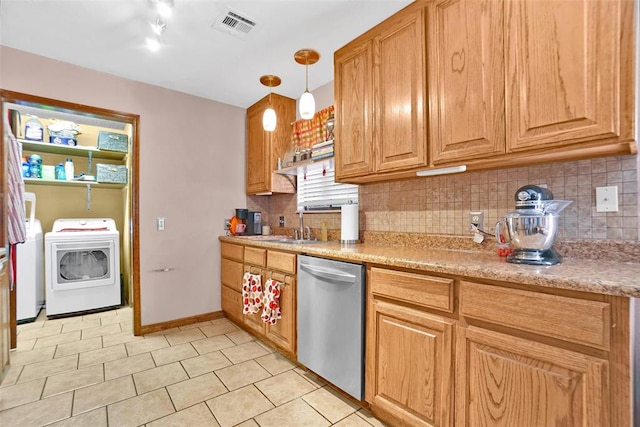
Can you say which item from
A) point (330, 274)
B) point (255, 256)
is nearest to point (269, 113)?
point (255, 256)

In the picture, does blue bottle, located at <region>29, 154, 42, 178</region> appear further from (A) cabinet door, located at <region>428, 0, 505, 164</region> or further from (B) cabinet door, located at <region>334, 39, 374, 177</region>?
(A) cabinet door, located at <region>428, 0, 505, 164</region>

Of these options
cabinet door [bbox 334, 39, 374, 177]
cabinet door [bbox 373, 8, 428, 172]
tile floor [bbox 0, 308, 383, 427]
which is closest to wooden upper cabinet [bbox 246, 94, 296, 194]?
cabinet door [bbox 334, 39, 374, 177]

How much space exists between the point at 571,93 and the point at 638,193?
569 millimetres

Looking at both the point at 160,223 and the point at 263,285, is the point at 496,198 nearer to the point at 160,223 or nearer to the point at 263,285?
the point at 263,285

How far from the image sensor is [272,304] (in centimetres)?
230

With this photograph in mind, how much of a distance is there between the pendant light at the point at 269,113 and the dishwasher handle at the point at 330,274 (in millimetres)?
1155

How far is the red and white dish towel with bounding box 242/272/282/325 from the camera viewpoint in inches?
90.7

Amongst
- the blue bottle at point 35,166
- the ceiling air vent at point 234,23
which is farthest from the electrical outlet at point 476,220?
the blue bottle at point 35,166

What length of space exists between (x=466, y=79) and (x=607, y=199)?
87cm

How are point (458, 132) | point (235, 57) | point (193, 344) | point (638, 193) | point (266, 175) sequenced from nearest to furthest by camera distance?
1. point (638, 193)
2. point (458, 132)
3. point (235, 57)
4. point (193, 344)
5. point (266, 175)

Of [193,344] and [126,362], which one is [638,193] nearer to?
[193,344]

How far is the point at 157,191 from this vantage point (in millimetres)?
2941

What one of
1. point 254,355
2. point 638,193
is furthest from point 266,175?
point 638,193

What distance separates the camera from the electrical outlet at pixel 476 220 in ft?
5.76
